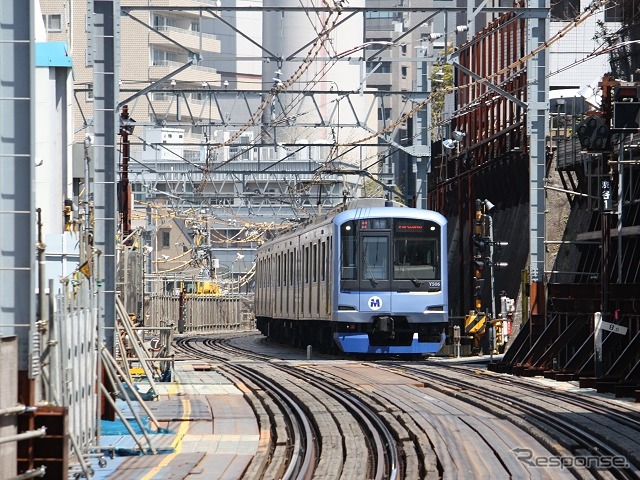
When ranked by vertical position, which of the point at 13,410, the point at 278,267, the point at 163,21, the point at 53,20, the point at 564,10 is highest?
the point at 163,21

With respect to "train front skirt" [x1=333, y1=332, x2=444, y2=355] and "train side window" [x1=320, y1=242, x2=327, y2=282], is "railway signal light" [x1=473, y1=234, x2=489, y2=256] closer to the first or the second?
"train front skirt" [x1=333, y1=332, x2=444, y2=355]

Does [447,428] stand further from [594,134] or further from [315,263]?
[315,263]

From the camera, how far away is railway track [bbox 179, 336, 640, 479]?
10672 millimetres

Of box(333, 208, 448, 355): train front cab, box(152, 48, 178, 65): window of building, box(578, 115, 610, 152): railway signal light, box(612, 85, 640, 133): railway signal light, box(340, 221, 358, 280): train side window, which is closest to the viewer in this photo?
box(612, 85, 640, 133): railway signal light

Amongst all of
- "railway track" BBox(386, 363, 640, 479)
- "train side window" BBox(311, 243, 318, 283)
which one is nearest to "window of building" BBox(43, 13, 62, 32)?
"train side window" BBox(311, 243, 318, 283)

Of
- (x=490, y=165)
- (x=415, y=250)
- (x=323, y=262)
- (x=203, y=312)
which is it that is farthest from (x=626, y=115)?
(x=203, y=312)

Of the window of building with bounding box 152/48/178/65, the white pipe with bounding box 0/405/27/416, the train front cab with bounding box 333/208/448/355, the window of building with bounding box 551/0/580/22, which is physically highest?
the window of building with bounding box 152/48/178/65

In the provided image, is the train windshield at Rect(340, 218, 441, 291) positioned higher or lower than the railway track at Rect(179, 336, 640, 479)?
higher

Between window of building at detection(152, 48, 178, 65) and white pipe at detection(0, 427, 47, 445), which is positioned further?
window of building at detection(152, 48, 178, 65)

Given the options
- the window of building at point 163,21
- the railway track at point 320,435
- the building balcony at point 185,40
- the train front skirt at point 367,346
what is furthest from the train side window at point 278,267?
the window of building at point 163,21

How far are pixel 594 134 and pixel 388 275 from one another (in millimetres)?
6436

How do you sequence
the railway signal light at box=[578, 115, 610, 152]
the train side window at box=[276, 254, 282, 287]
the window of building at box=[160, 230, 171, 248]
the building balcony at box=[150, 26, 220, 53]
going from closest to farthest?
the railway signal light at box=[578, 115, 610, 152] → the train side window at box=[276, 254, 282, 287] → the window of building at box=[160, 230, 171, 248] → the building balcony at box=[150, 26, 220, 53]

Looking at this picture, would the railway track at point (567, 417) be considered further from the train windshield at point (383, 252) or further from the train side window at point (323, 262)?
the train side window at point (323, 262)

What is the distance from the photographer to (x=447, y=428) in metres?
13.3
